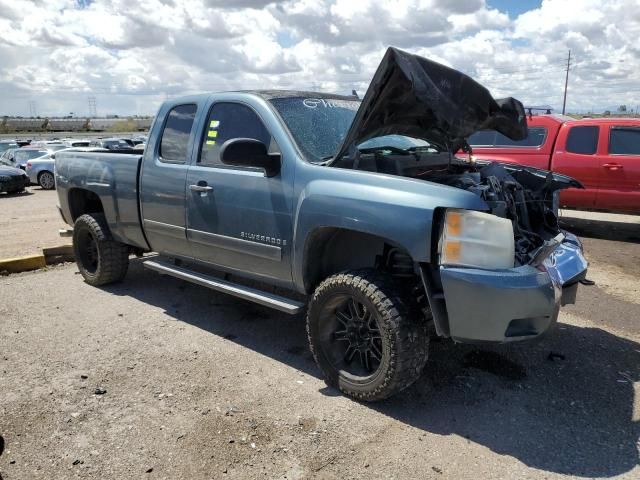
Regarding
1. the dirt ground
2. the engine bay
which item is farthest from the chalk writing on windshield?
the dirt ground

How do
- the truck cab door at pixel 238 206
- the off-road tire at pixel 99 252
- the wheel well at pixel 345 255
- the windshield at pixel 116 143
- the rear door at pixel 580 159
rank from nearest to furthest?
the wheel well at pixel 345 255 → the truck cab door at pixel 238 206 → the off-road tire at pixel 99 252 → the rear door at pixel 580 159 → the windshield at pixel 116 143

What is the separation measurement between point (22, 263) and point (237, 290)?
3.82 m

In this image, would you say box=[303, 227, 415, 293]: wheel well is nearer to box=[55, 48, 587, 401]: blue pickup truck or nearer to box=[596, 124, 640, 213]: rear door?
box=[55, 48, 587, 401]: blue pickup truck

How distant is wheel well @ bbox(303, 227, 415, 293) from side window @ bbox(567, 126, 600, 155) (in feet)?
21.9

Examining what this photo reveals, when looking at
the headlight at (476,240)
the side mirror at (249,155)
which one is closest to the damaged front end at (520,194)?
the headlight at (476,240)

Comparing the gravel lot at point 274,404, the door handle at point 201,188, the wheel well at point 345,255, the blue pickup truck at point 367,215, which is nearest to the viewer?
the gravel lot at point 274,404

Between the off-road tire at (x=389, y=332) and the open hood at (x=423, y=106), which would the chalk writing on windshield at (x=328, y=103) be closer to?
the open hood at (x=423, y=106)

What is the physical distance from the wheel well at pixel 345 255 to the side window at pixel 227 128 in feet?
2.87

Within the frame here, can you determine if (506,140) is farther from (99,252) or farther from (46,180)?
(46,180)

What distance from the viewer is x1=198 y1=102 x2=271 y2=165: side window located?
412 centimetres

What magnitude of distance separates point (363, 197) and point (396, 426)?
1.38m

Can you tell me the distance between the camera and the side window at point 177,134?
15.4 feet

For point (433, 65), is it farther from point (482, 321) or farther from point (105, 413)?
point (105, 413)

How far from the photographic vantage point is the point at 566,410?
3.39 metres
